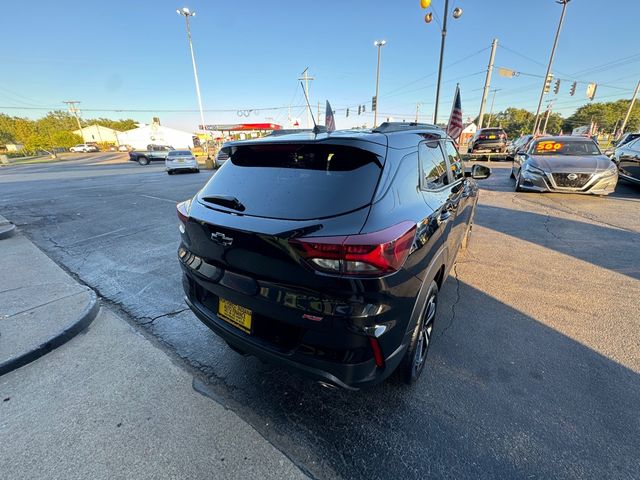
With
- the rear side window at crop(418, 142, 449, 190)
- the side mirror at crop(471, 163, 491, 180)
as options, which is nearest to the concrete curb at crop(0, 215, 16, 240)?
the rear side window at crop(418, 142, 449, 190)

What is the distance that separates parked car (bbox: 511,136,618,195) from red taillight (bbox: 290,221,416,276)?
28.6 ft

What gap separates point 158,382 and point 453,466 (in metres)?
2.07

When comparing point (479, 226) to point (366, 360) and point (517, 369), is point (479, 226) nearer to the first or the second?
point (517, 369)

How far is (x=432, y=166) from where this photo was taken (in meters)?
2.55

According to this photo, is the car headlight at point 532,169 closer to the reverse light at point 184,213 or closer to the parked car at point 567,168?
the parked car at point 567,168

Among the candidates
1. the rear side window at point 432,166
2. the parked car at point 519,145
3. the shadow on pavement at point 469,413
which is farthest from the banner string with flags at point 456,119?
the shadow on pavement at point 469,413

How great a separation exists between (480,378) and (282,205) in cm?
199

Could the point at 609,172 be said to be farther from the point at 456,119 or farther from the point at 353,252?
the point at 353,252

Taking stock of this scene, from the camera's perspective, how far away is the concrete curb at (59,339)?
2.36 meters

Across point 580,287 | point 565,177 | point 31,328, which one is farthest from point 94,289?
point 565,177

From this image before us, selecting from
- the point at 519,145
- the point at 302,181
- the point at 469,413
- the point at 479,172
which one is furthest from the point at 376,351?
the point at 519,145

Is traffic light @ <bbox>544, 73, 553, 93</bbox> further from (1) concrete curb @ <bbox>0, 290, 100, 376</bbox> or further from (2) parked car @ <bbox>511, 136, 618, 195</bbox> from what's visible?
(1) concrete curb @ <bbox>0, 290, 100, 376</bbox>

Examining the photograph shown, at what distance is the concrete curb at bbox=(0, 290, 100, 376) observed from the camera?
2.36 m

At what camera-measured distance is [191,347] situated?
264 centimetres
